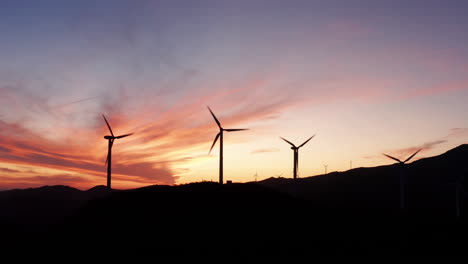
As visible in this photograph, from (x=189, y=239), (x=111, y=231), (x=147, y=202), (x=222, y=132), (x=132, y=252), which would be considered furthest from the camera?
(x=222, y=132)

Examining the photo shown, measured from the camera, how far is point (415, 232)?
84438mm

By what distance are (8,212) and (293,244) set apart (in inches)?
6311

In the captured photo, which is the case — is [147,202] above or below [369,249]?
above

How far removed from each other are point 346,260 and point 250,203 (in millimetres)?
22314

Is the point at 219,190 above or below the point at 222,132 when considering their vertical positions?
below

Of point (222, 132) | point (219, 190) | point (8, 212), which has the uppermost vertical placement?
point (222, 132)

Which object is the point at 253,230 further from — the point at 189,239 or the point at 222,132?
the point at 222,132

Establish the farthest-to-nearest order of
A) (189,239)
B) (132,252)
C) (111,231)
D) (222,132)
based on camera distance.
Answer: (222,132) < (111,231) < (189,239) < (132,252)

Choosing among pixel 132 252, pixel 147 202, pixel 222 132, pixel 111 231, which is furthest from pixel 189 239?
pixel 222 132

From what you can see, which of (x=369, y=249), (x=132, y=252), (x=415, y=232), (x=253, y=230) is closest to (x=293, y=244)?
(x=253, y=230)

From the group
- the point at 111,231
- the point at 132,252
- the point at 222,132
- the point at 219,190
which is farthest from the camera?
the point at 222,132

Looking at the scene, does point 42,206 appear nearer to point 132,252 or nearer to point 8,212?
Result: point 8,212

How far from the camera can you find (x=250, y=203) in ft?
248

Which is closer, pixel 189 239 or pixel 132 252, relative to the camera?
pixel 132 252
